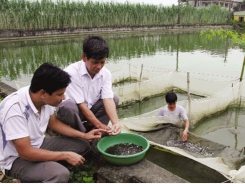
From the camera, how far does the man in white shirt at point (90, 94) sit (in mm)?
2256

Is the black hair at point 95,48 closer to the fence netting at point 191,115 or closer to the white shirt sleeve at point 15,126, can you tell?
the white shirt sleeve at point 15,126

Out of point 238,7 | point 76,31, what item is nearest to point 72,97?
point 76,31

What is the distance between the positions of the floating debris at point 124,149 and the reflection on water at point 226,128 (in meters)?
2.56

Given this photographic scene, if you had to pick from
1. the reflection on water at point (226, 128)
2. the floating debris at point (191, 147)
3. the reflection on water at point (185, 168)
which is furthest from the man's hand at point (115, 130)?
the reflection on water at point (226, 128)

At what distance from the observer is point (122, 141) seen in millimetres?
2611

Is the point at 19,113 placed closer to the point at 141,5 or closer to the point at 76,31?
the point at 76,31

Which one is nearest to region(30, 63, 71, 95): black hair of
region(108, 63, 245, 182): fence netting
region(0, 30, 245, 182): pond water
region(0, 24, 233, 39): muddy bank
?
region(108, 63, 245, 182): fence netting

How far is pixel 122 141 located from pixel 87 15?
21538 mm

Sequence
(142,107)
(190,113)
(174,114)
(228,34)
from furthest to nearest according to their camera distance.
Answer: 1. (142,107)
2. (228,34)
3. (190,113)
4. (174,114)

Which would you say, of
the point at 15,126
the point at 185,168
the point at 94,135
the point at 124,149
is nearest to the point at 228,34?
the point at 185,168

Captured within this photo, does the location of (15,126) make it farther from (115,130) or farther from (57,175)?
(115,130)

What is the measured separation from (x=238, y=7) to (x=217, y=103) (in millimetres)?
47221

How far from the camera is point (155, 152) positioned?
3592 millimetres

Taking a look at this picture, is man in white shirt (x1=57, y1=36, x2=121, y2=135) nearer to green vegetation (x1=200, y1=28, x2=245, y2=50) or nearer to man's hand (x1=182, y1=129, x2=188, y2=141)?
man's hand (x1=182, y1=129, x2=188, y2=141)
